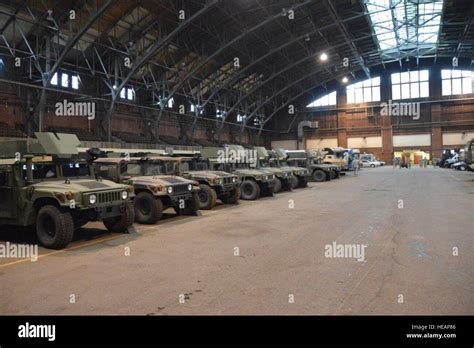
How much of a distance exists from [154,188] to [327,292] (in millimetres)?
6658

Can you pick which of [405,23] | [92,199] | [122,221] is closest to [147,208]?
[122,221]

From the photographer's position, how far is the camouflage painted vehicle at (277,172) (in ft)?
63.6

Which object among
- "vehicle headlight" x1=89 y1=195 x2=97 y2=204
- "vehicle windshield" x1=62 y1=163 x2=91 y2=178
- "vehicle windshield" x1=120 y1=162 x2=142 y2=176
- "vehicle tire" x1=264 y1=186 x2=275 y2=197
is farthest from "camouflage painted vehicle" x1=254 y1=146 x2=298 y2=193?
"vehicle headlight" x1=89 y1=195 x2=97 y2=204

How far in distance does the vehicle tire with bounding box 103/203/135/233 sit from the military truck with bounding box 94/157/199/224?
1.31 meters

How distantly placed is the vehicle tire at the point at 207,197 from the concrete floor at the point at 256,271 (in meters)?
2.85

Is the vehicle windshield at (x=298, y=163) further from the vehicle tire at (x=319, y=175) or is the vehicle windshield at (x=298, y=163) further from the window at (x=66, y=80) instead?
the window at (x=66, y=80)

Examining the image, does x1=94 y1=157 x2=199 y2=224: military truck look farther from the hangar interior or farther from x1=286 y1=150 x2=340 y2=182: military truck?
x1=286 y1=150 x2=340 y2=182: military truck

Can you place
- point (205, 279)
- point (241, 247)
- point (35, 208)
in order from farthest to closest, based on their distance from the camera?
point (35, 208) < point (241, 247) < point (205, 279)

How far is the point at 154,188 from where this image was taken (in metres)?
10.7

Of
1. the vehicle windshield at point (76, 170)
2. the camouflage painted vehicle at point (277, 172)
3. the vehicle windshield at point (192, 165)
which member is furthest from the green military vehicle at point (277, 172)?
the vehicle windshield at point (76, 170)

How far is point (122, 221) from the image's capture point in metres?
9.27

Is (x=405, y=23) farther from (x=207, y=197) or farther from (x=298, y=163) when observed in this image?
(x=207, y=197)
